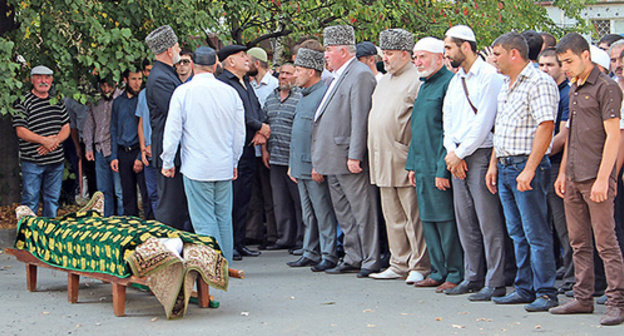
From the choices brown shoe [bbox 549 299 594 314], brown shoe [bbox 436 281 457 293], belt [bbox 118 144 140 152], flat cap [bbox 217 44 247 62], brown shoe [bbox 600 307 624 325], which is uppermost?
flat cap [bbox 217 44 247 62]

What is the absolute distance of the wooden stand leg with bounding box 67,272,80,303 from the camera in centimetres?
762

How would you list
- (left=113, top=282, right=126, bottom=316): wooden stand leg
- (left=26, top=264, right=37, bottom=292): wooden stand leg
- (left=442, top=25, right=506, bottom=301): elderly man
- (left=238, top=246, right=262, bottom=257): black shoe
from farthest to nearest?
(left=238, top=246, right=262, bottom=257): black shoe → (left=26, top=264, right=37, bottom=292): wooden stand leg → (left=442, top=25, right=506, bottom=301): elderly man → (left=113, top=282, right=126, bottom=316): wooden stand leg

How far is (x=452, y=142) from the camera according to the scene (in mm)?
7734

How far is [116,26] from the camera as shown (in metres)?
11.6

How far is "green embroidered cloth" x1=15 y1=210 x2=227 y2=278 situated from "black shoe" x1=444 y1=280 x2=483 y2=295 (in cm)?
202

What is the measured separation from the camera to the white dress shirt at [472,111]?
295 inches

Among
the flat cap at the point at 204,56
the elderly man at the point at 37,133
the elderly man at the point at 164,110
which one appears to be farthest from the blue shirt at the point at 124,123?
the flat cap at the point at 204,56

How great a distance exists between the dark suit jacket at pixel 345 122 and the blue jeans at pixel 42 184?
4.39 m

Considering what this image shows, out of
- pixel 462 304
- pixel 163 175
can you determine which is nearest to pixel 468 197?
pixel 462 304

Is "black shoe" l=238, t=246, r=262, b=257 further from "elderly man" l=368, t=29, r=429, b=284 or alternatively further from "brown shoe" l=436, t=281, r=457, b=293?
"brown shoe" l=436, t=281, r=457, b=293

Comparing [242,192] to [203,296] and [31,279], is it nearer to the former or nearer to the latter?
[31,279]

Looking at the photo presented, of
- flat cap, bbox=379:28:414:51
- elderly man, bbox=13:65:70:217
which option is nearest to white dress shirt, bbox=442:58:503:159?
flat cap, bbox=379:28:414:51

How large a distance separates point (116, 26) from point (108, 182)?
7.04 feet

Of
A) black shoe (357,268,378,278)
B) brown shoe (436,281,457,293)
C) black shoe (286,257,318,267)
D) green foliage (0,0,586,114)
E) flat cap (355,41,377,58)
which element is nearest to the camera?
brown shoe (436,281,457,293)
